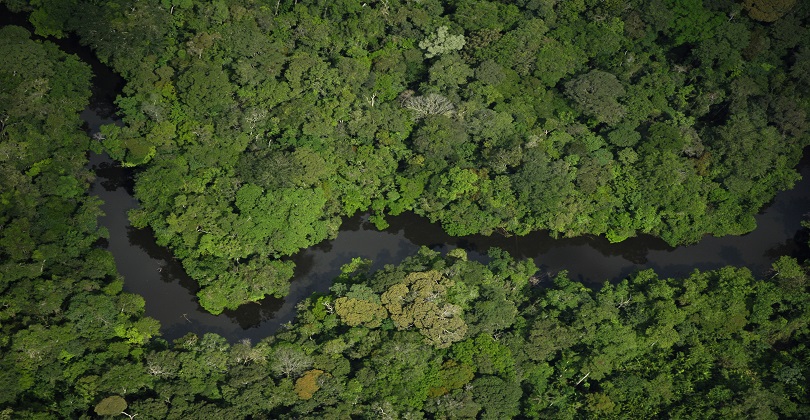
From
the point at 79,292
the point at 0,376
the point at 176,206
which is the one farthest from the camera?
the point at 176,206

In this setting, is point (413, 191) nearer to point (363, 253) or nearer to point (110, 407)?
point (363, 253)

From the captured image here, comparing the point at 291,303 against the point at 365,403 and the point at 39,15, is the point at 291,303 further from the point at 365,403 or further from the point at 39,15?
the point at 39,15

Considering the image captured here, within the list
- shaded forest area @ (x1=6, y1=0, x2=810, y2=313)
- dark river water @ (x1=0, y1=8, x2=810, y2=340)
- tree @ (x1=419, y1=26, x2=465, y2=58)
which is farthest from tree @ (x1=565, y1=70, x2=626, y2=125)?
dark river water @ (x1=0, y1=8, x2=810, y2=340)

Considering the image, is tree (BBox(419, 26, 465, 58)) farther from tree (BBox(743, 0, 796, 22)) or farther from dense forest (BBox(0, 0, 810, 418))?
tree (BBox(743, 0, 796, 22))

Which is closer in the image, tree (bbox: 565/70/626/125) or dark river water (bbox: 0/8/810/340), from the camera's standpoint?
dark river water (bbox: 0/8/810/340)

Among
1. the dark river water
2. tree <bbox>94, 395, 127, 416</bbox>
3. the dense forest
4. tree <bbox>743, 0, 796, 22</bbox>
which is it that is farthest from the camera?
tree <bbox>743, 0, 796, 22</bbox>

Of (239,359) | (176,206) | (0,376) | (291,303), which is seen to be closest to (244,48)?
(176,206)
